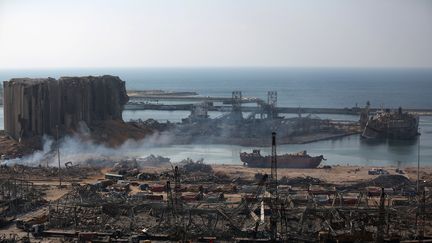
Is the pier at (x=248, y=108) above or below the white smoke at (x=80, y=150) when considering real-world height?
above

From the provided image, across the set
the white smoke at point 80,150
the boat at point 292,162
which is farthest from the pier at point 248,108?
the boat at point 292,162

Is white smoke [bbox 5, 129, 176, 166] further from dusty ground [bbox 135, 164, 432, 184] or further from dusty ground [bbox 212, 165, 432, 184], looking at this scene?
dusty ground [bbox 212, 165, 432, 184]

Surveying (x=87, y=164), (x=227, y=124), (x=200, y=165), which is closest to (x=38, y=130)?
(x=87, y=164)

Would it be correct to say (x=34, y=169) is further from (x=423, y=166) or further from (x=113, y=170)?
(x=423, y=166)

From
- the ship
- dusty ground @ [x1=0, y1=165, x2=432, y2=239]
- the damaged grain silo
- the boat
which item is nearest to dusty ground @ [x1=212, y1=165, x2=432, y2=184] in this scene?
dusty ground @ [x1=0, y1=165, x2=432, y2=239]

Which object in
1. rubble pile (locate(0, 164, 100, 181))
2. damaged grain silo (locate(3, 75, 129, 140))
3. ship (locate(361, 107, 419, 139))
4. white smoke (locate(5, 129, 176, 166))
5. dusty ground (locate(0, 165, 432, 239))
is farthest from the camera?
ship (locate(361, 107, 419, 139))

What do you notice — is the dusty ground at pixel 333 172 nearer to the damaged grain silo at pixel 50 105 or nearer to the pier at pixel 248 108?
the damaged grain silo at pixel 50 105

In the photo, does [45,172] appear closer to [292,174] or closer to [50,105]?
[50,105]
